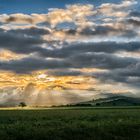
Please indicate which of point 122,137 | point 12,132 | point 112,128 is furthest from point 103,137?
point 12,132

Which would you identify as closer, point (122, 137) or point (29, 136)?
point (29, 136)

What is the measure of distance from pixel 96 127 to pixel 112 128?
146 centimetres

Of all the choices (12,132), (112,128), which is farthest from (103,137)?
(12,132)

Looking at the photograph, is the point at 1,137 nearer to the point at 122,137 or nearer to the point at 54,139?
the point at 54,139

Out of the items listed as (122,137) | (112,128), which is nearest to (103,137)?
(122,137)

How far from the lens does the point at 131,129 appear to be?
38.3 metres

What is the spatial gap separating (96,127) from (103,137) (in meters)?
3.62

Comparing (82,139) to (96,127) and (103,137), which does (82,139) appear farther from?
(96,127)

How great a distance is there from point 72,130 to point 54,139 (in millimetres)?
3566

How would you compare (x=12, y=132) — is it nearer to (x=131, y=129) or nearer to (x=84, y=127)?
(x=84, y=127)

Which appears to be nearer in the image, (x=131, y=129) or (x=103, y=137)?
(x=103, y=137)

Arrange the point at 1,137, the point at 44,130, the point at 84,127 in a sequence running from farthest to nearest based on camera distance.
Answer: the point at 84,127, the point at 44,130, the point at 1,137

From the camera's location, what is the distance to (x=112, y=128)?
3791cm

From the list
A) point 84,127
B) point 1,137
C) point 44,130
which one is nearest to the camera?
point 1,137
